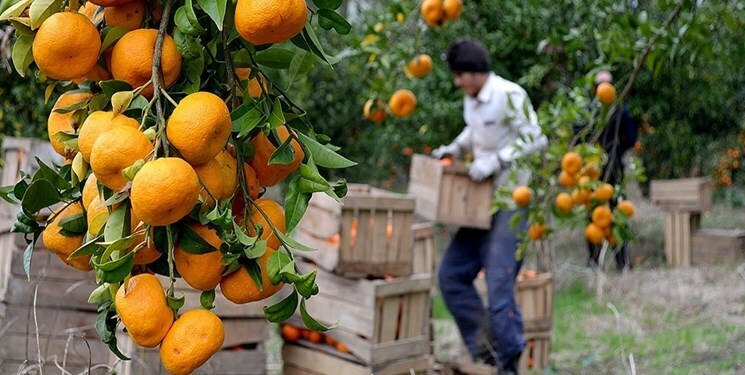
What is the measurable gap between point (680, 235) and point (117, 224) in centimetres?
846

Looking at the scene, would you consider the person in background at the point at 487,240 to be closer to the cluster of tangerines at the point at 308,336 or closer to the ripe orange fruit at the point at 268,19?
the cluster of tangerines at the point at 308,336

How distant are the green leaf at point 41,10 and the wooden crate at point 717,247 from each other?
833 centimetres

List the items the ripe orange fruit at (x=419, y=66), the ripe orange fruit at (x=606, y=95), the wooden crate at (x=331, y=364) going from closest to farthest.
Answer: the ripe orange fruit at (x=606, y=95) < the ripe orange fruit at (x=419, y=66) < the wooden crate at (x=331, y=364)

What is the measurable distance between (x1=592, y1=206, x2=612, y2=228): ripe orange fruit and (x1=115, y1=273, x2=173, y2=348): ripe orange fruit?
2.45 meters

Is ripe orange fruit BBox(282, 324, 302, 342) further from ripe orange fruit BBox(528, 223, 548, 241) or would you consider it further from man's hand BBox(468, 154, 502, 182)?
ripe orange fruit BBox(528, 223, 548, 241)

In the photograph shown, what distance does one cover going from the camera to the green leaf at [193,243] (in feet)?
3.42

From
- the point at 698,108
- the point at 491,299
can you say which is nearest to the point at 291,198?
the point at 491,299

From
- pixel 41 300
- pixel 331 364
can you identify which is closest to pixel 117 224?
pixel 41 300

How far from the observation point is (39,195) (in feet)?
3.63

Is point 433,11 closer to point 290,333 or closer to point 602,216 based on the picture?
point 602,216

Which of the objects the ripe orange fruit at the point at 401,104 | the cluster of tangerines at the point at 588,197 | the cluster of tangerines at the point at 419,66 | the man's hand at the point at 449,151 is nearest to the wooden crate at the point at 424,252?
the man's hand at the point at 449,151

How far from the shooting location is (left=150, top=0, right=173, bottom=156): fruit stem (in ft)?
3.33

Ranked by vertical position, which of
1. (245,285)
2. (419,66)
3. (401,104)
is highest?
(419,66)

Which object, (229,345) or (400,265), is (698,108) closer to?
(400,265)
